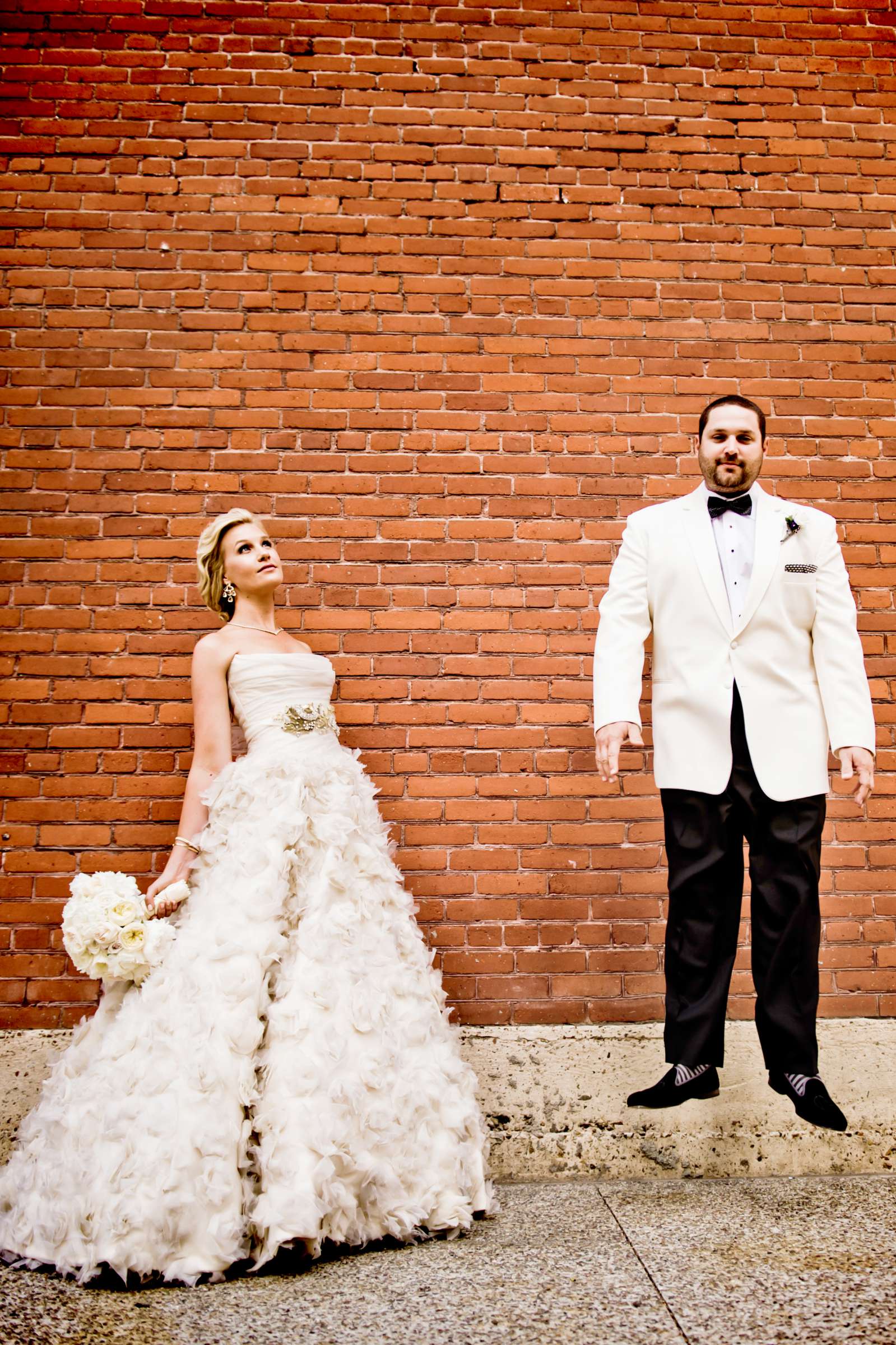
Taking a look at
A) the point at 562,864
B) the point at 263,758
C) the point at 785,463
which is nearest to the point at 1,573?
the point at 263,758

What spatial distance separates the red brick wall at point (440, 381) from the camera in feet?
10.8

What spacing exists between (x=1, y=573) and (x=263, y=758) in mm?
1399

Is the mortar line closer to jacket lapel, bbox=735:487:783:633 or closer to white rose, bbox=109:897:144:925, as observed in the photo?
white rose, bbox=109:897:144:925

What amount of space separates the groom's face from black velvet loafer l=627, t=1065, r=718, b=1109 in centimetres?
181

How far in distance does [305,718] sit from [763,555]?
154 centimetres

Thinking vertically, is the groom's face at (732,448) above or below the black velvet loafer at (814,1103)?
above

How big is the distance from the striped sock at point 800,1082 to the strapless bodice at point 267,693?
1.80 metres

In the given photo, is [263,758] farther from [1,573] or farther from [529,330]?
[529,330]

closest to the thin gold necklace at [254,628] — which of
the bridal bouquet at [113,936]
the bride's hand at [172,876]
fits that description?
the bride's hand at [172,876]

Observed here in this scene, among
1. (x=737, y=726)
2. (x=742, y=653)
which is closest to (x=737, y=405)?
(x=742, y=653)

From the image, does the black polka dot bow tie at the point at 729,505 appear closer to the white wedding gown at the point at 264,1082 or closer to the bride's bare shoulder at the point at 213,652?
the white wedding gown at the point at 264,1082

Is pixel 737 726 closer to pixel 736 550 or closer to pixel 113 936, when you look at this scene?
pixel 736 550

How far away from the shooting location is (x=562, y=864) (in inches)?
130

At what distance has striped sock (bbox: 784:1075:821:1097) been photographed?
259 centimetres
